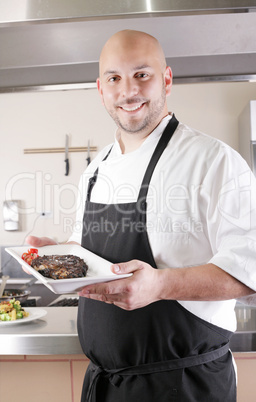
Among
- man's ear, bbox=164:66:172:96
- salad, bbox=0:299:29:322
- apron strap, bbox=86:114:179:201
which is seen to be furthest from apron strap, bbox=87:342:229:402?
man's ear, bbox=164:66:172:96

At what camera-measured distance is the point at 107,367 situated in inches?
55.2

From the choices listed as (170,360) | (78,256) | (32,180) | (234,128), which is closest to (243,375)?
(170,360)

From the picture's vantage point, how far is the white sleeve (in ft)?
3.76

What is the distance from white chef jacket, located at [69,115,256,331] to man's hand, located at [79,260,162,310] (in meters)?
0.20

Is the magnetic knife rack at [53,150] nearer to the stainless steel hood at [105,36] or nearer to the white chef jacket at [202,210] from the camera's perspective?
the stainless steel hood at [105,36]

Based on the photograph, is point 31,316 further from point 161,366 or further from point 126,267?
point 126,267

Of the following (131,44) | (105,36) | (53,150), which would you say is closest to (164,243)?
(131,44)

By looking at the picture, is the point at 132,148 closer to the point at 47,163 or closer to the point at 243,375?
the point at 243,375

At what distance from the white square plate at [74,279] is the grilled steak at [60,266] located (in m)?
0.03

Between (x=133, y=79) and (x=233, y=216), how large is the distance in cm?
55

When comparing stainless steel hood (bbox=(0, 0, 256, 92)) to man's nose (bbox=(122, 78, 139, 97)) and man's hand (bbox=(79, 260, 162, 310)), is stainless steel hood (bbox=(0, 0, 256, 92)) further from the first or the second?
man's hand (bbox=(79, 260, 162, 310))

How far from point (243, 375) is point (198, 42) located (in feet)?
4.44

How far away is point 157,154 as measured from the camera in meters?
1.44

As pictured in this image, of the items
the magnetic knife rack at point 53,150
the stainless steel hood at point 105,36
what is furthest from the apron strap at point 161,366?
the magnetic knife rack at point 53,150
